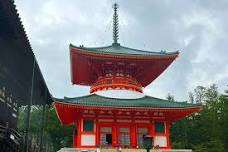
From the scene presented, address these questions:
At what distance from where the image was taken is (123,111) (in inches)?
1198

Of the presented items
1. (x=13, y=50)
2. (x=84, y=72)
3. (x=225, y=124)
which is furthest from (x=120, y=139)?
(x=225, y=124)

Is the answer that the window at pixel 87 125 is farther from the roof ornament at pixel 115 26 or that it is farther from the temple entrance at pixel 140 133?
the roof ornament at pixel 115 26

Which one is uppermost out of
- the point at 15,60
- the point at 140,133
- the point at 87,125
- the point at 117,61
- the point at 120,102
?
the point at 117,61

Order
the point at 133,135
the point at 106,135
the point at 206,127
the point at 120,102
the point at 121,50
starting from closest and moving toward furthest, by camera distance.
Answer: the point at 106,135 < the point at 133,135 < the point at 120,102 < the point at 121,50 < the point at 206,127

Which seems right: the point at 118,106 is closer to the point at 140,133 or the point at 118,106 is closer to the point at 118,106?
the point at 118,106

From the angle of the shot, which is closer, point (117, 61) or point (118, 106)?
point (118, 106)

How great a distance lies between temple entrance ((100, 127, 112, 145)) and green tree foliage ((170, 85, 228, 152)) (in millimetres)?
20826

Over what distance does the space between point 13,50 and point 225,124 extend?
40876 mm

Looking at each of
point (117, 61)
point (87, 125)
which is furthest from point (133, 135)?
point (117, 61)

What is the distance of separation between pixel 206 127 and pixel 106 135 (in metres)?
28.9

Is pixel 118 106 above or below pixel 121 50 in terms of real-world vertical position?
below

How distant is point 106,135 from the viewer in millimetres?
30109

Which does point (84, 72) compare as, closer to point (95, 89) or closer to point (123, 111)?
point (95, 89)

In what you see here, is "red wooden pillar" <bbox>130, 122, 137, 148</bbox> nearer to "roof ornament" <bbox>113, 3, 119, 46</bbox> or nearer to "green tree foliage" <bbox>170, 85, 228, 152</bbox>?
"roof ornament" <bbox>113, 3, 119, 46</bbox>
